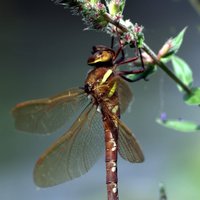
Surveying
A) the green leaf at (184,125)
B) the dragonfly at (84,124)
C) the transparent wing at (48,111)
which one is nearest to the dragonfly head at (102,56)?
the dragonfly at (84,124)

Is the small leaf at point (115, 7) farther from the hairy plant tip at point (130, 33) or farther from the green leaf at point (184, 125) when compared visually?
the green leaf at point (184, 125)

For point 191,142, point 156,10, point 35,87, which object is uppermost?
point 156,10

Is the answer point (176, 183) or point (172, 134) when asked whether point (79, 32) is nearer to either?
point (172, 134)

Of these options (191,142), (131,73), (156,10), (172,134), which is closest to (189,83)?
(131,73)

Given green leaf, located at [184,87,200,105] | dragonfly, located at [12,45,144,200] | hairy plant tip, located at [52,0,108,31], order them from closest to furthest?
hairy plant tip, located at [52,0,108,31] < green leaf, located at [184,87,200,105] < dragonfly, located at [12,45,144,200]

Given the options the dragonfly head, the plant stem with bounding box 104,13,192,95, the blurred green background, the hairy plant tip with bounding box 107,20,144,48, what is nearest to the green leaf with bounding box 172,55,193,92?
the plant stem with bounding box 104,13,192,95

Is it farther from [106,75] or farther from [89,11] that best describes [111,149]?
[89,11]

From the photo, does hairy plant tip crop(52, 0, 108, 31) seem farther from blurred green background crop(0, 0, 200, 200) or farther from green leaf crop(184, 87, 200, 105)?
blurred green background crop(0, 0, 200, 200)

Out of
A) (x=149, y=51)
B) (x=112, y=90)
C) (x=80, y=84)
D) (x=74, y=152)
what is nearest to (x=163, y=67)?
(x=149, y=51)
